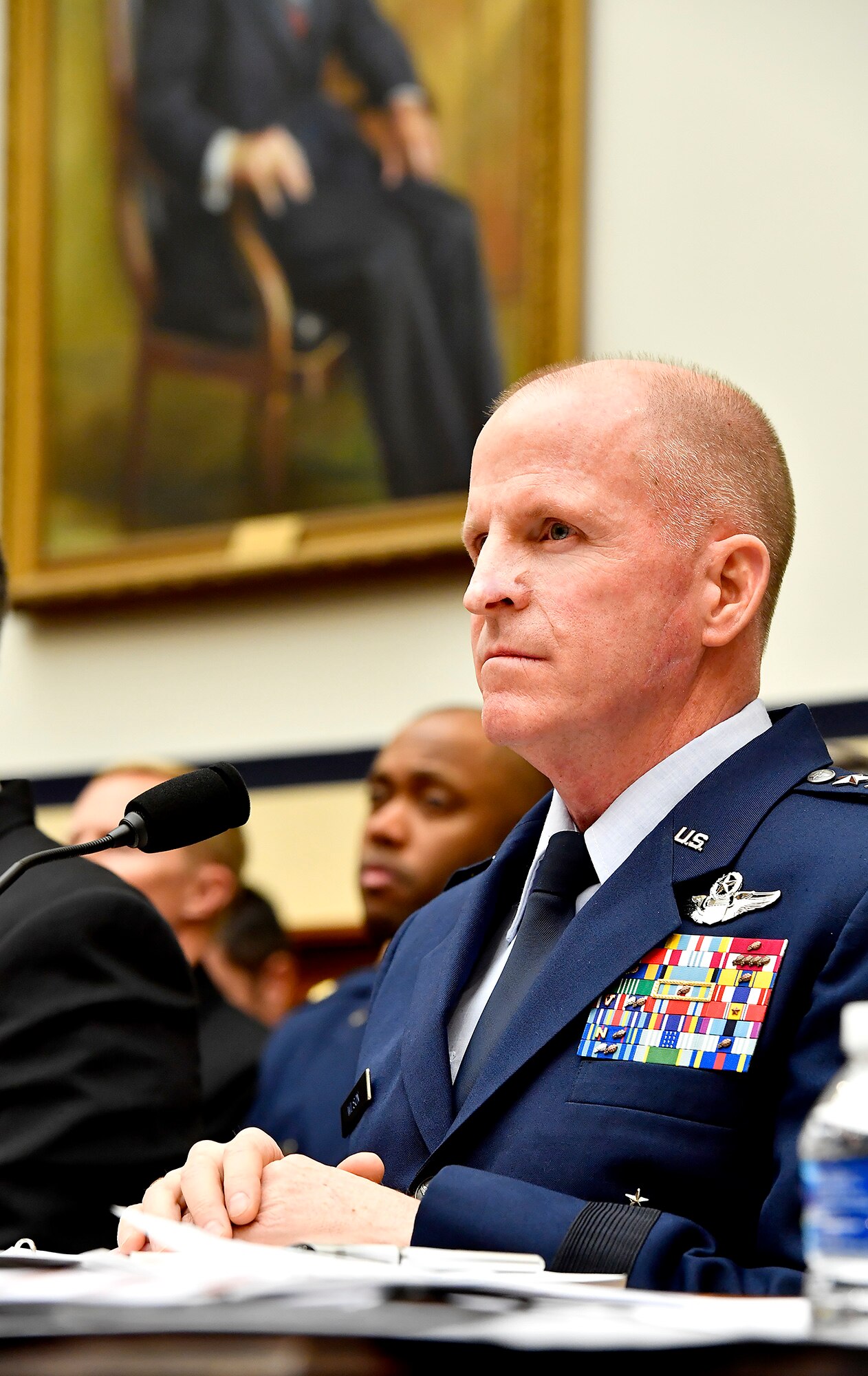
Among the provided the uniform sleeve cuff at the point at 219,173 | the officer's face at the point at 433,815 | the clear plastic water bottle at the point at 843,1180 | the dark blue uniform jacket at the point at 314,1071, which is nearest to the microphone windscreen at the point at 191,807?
the clear plastic water bottle at the point at 843,1180

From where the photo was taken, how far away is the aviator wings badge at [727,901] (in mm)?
1546

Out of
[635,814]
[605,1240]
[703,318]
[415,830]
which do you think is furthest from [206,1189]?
[703,318]

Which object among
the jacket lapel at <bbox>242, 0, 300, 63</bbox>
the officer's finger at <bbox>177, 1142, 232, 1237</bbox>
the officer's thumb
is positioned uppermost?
the jacket lapel at <bbox>242, 0, 300, 63</bbox>

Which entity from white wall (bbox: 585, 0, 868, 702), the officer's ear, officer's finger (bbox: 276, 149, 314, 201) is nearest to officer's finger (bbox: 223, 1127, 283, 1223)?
the officer's ear

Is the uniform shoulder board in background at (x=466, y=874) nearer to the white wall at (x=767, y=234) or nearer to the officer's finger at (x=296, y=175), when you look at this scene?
the white wall at (x=767, y=234)

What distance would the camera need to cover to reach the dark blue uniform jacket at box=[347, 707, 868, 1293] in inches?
51.7

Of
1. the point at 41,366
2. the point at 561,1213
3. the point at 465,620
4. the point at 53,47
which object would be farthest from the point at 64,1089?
the point at 53,47

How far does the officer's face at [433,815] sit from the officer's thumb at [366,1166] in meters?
1.76

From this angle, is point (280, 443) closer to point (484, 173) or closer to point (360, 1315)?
point (484, 173)

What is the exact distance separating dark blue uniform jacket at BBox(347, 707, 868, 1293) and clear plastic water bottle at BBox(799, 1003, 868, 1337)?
25 cm

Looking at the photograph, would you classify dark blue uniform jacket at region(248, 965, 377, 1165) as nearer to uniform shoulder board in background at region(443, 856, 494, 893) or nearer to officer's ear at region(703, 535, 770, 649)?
uniform shoulder board in background at region(443, 856, 494, 893)

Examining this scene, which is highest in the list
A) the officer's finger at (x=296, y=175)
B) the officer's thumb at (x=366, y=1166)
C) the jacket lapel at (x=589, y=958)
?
the officer's finger at (x=296, y=175)

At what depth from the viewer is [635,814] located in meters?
1.73

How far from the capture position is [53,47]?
599 centimetres
